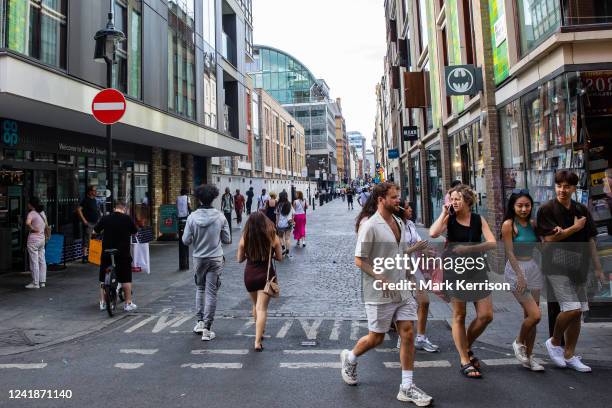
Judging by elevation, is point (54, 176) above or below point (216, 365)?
above

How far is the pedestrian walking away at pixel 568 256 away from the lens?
429 cm

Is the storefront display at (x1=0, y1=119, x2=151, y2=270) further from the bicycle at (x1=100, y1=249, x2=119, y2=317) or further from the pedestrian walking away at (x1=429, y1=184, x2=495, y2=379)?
the pedestrian walking away at (x1=429, y1=184, x2=495, y2=379)

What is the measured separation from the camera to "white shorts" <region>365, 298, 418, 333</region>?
12.3 feet

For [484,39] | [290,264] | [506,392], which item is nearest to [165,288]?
[290,264]

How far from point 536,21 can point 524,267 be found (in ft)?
18.4

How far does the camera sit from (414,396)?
3617 mm

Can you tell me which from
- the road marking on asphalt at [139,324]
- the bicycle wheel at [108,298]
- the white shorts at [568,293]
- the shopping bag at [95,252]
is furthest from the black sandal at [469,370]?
the shopping bag at [95,252]

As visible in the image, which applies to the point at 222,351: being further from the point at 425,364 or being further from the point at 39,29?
the point at 39,29

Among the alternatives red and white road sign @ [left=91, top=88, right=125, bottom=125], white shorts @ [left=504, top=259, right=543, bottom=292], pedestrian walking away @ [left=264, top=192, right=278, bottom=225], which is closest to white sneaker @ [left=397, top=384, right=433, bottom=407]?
white shorts @ [left=504, top=259, right=543, bottom=292]

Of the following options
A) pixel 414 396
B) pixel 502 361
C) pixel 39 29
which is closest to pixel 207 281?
pixel 414 396

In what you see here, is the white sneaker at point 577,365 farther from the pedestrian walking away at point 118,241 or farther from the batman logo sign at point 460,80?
the batman logo sign at point 460,80

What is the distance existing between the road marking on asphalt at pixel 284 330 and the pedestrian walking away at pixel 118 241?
2691mm

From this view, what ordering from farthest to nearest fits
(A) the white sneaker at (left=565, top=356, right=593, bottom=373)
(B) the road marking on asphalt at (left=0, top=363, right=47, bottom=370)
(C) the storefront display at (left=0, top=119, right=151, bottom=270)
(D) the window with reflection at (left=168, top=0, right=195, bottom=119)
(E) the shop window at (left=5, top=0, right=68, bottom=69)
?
(D) the window with reflection at (left=168, top=0, right=195, bottom=119)
(C) the storefront display at (left=0, top=119, right=151, bottom=270)
(E) the shop window at (left=5, top=0, right=68, bottom=69)
(B) the road marking on asphalt at (left=0, top=363, right=47, bottom=370)
(A) the white sneaker at (left=565, top=356, right=593, bottom=373)

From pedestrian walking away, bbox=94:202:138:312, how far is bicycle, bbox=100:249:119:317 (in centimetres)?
5
